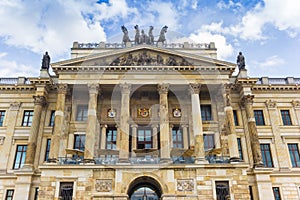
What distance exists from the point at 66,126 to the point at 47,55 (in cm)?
968

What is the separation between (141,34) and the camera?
35.6 m

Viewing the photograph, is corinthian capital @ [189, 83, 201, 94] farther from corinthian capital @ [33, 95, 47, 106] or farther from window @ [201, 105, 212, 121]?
corinthian capital @ [33, 95, 47, 106]

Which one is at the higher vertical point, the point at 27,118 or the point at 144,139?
the point at 27,118

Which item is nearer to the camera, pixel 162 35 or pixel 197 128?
pixel 197 128

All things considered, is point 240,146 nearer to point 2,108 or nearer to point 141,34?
point 141,34

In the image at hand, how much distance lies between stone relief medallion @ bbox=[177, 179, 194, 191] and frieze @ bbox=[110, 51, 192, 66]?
12083mm

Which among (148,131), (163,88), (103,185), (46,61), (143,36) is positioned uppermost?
(143,36)

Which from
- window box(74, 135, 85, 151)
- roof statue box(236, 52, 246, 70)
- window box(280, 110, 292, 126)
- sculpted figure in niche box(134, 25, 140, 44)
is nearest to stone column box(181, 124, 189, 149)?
roof statue box(236, 52, 246, 70)

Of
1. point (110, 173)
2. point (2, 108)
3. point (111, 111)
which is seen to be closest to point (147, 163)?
point (110, 173)

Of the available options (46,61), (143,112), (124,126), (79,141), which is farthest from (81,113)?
(46,61)

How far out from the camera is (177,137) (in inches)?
1305

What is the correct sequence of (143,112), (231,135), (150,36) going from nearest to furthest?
1. (231,135)
2. (143,112)
3. (150,36)

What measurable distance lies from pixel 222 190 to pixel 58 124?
16.9 metres

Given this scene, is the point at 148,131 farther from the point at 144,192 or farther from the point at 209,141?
the point at 209,141
